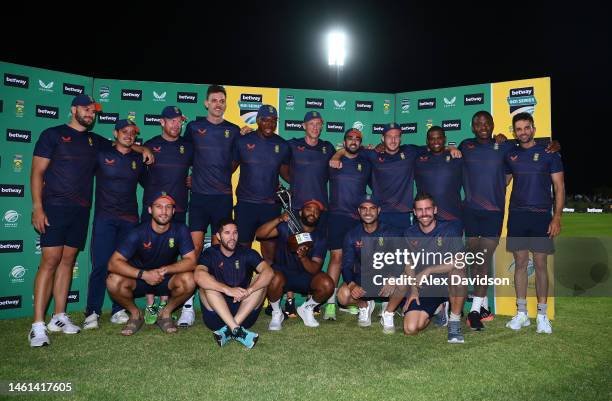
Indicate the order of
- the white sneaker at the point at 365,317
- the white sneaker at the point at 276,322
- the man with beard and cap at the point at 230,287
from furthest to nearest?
the white sneaker at the point at 365,317, the white sneaker at the point at 276,322, the man with beard and cap at the point at 230,287

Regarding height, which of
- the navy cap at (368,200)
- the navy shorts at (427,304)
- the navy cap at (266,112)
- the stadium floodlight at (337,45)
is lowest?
the navy shorts at (427,304)

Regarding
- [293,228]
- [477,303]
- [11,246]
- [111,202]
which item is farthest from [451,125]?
[11,246]

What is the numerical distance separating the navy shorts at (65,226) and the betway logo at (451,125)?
5720 mm

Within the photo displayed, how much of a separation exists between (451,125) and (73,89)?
6078 millimetres

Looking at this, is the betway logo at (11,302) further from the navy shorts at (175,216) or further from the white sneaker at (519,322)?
the white sneaker at (519,322)

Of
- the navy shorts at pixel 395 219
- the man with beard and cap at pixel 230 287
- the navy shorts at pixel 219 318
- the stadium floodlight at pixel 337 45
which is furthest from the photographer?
the stadium floodlight at pixel 337 45

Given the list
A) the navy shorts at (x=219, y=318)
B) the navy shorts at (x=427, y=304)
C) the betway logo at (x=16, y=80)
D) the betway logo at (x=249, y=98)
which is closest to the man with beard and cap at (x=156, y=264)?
the navy shorts at (x=219, y=318)

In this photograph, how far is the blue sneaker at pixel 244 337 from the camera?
4770mm

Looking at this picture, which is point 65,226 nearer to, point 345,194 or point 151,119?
point 151,119

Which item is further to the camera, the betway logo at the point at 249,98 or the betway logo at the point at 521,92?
the betway logo at the point at 249,98

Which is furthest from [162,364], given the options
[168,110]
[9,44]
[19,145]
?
[9,44]

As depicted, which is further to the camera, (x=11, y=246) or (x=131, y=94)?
(x=131, y=94)

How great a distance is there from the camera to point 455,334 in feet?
17.1

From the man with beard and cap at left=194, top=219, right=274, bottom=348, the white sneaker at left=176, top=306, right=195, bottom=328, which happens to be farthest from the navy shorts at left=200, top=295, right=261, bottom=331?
the white sneaker at left=176, top=306, right=195, bottom=328
